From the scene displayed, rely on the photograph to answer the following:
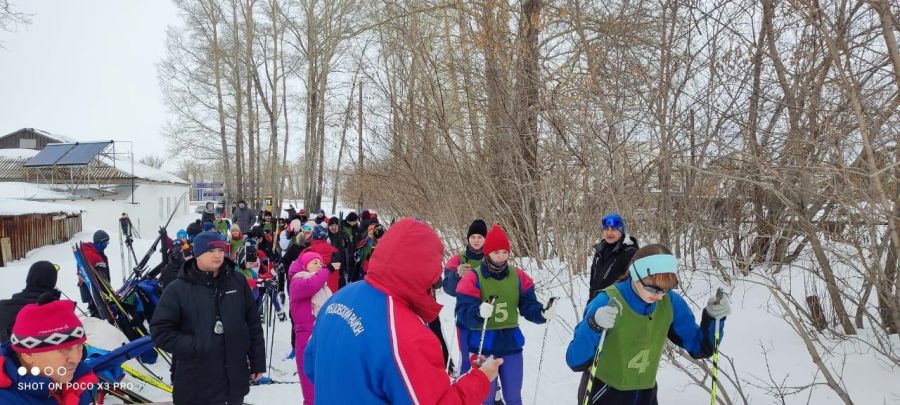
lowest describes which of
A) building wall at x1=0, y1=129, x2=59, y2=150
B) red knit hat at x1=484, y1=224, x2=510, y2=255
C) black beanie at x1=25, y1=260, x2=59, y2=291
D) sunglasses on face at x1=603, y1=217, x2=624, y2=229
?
black beanie at x1=25, y1=260, x2=59, y2=291

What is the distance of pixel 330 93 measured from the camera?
99.5 feet

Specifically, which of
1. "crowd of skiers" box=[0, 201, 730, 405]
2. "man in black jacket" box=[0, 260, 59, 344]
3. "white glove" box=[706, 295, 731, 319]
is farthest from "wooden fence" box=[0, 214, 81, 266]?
"white glove" box=[706, 295, 731, 319]

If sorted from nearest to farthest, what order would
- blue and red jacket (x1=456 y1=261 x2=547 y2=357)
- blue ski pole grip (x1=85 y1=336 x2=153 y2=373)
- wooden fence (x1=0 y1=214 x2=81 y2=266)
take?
1. blue ski pole grip (x1=85 y1=336 x2=153 y2=373)
2. blue and red jacket (x1=456 y1=261 x2=547 y2=357)
3. wooden fence (x1=0 y1=214 x2=81 y2=266)

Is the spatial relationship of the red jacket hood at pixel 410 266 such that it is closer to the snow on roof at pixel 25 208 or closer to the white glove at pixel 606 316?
the white glove at pixel 606 316

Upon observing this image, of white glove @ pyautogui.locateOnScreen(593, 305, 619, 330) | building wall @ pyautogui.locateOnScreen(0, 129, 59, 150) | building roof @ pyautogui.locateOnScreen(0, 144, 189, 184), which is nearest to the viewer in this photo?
white glove @ pyautogui.locateOnScreen(593, 305, 619, 330)

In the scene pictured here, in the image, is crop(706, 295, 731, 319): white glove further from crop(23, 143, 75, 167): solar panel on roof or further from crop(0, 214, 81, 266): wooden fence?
crop(23, 143, 75, 167): solar panel on roof

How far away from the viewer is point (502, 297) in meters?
4.66

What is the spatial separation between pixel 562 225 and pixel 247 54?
91.6 feet

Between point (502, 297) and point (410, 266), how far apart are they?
279cm

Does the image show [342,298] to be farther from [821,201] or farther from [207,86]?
[207,86]

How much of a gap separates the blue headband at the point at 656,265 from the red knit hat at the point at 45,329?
3.00 m

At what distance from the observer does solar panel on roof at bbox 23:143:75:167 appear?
29500mm

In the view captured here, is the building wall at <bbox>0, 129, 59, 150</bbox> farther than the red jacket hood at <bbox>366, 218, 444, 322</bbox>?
Yes

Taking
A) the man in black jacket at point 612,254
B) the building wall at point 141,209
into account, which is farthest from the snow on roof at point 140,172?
the man in black jacket at point 612,254
